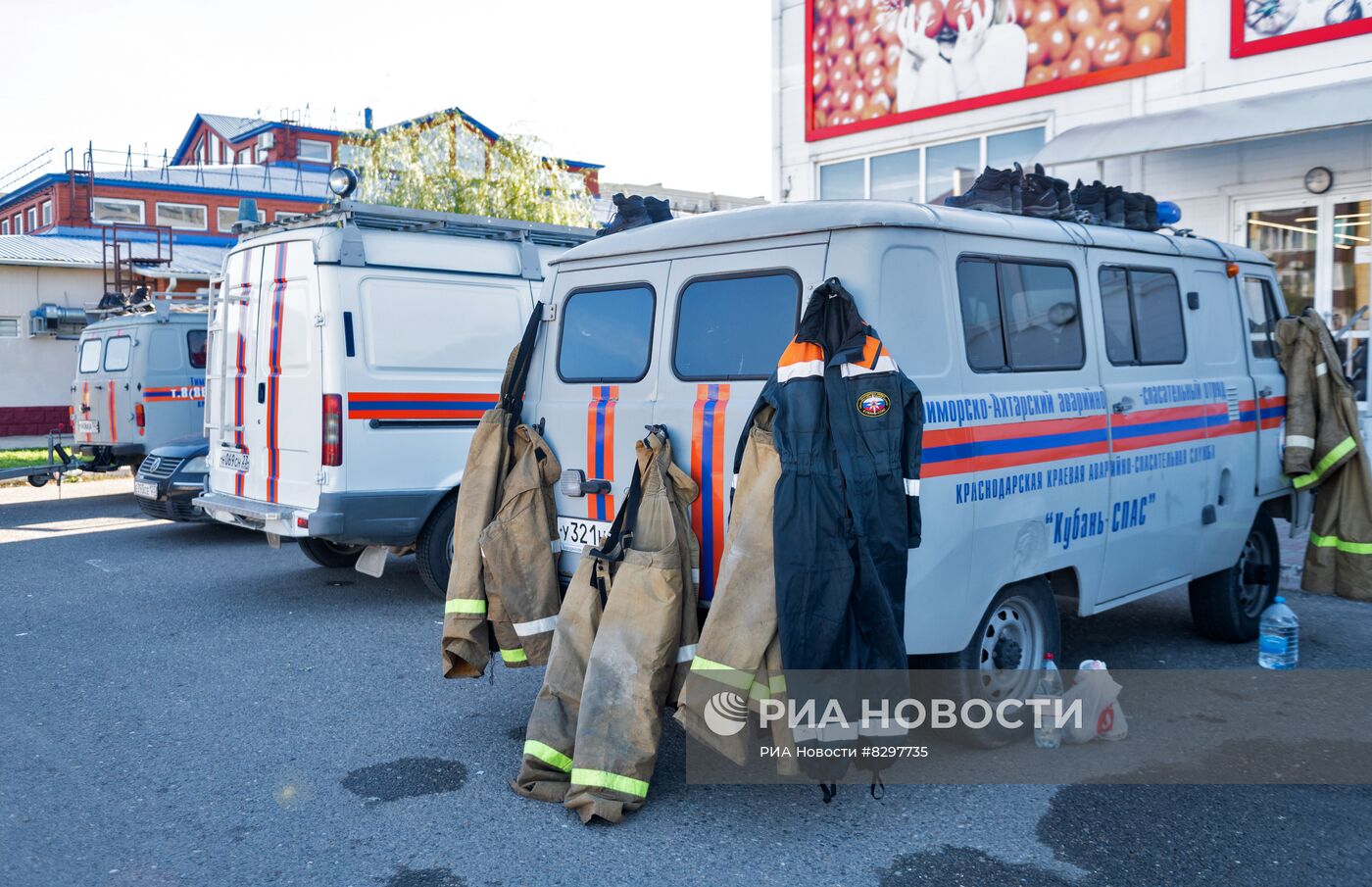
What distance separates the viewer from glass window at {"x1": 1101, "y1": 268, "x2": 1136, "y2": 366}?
561cm

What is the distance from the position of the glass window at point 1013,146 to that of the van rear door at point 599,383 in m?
8.02

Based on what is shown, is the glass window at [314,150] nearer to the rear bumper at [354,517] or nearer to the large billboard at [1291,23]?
the large billboard at [1291,23]

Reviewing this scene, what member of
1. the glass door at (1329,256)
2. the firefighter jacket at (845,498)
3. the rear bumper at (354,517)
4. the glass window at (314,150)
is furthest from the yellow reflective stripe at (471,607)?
the glass window at (314,150)

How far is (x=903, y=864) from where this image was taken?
3965 mm

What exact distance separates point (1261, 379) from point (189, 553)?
8.90 meters

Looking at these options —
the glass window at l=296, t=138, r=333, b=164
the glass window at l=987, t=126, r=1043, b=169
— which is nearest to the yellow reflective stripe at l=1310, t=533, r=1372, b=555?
the glass window at l=987, t=126, r=1043, b=169

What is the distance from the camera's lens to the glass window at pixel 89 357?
48.1ft

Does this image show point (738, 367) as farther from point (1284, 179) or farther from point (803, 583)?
point (1284, 179)

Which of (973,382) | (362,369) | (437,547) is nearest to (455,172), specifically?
(362,369)

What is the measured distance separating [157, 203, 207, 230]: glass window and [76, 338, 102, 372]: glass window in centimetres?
2552

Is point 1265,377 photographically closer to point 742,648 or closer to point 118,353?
point 742,648

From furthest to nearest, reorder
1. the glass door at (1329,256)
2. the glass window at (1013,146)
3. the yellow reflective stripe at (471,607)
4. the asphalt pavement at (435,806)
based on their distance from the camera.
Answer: the glass window at (1013,146) < the glass door at (1329,256) < the yellow reflective stripe at (471,607) < the asphalt pavement at (435,806)

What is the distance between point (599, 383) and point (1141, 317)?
9.06 feet

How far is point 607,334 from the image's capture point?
5.36 meters
